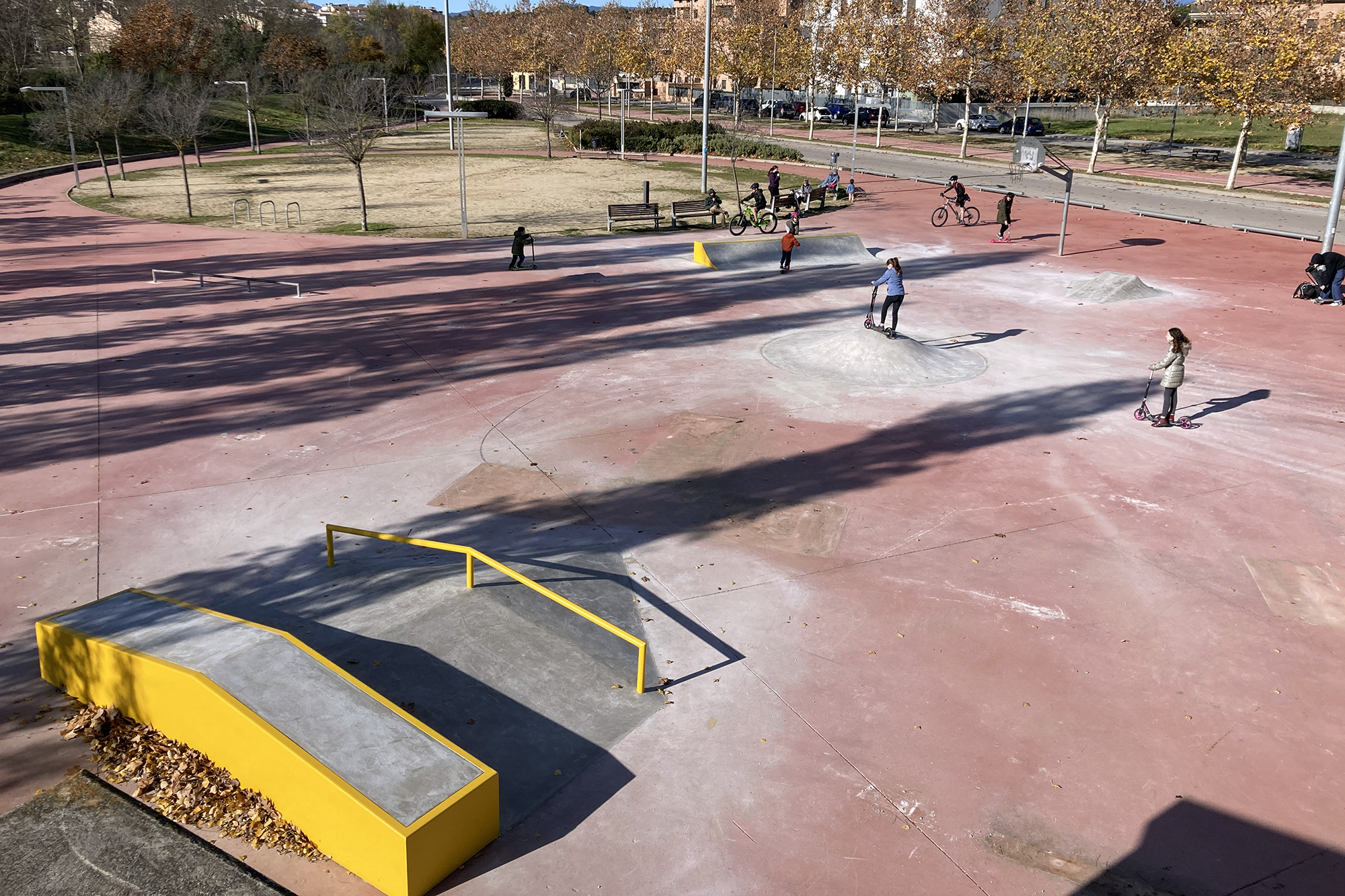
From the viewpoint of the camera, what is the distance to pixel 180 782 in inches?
264

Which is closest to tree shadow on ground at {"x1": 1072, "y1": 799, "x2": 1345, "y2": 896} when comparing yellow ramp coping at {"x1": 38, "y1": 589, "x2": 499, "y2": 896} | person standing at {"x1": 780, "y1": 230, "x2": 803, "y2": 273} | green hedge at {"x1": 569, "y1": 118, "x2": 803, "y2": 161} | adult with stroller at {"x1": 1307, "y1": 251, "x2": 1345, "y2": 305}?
yellow ramp coping at {"x1": 38, "y1": 589, "x2": 499, "y2": 896}

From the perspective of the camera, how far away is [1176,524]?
36.7ft

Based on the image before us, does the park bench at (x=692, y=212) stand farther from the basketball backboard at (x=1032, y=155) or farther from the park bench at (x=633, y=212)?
the basketball backboard at (x=1032, y=155)

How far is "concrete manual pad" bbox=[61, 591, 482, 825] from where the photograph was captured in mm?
5922

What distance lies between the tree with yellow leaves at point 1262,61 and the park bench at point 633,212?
2303 cm

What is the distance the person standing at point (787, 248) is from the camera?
2388 centimetres

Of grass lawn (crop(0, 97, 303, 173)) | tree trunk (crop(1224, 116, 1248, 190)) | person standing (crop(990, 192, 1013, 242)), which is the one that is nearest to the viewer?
person standing (crop(990, 192, 1013, 242))

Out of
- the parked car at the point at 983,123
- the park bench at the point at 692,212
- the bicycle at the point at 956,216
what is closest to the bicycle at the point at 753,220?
the park bench at the point at 692,212

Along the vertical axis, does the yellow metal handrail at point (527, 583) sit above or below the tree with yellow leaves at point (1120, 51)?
below

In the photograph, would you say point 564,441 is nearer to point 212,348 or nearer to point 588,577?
point 588,577

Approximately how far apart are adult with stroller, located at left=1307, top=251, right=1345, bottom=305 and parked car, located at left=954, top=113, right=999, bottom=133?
170 feet

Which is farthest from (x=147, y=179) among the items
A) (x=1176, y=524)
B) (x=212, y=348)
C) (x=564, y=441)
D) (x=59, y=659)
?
(x=1176, y=524)

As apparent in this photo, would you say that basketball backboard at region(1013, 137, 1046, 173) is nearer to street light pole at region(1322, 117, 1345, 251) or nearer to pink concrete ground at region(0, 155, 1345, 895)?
pink concrete ground at region(0, 155, 1345, 895)

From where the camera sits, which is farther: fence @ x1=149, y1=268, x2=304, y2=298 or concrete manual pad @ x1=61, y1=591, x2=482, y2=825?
fence @ x1=149, y1=268, x2=304, y2=298
